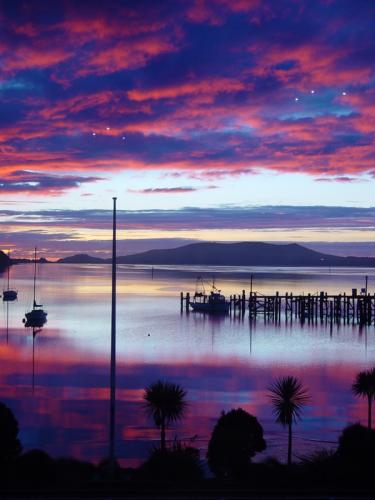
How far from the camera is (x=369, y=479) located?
428 inches

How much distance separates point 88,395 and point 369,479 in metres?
19.7

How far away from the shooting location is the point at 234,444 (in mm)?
15031

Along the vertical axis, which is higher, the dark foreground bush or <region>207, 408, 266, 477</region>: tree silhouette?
the dark foreground bush

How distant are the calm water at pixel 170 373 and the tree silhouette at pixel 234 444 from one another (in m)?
3.17

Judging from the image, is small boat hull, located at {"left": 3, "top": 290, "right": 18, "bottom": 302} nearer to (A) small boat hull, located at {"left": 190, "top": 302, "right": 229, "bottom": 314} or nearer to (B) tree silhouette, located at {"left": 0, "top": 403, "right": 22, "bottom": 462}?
(A) small boat hull, located at {"left": 190, "top": 302, "right": 229, "bottom": 314}

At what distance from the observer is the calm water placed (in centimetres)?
2194

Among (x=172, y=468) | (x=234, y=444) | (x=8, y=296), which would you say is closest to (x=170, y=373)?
(x=234, y=444)

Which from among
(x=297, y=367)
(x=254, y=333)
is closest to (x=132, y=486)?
(x=297, y=367)

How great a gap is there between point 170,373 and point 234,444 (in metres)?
20.1

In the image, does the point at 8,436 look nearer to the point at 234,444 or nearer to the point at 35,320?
the point at 234,444

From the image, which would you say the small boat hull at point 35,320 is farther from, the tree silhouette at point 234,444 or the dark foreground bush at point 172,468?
the dark foreground bush at point 172,468

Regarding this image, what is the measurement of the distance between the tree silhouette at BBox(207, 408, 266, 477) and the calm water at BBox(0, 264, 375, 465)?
10.4ft

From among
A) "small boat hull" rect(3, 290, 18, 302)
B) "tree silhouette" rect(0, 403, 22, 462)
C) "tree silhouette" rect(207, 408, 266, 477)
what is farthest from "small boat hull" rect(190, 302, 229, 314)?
"tree silhouette" rect(0, 403, 22, 462)

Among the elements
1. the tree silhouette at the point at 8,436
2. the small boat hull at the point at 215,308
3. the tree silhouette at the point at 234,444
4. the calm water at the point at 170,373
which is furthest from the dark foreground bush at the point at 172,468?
the small boat hull at the point at 215,308
